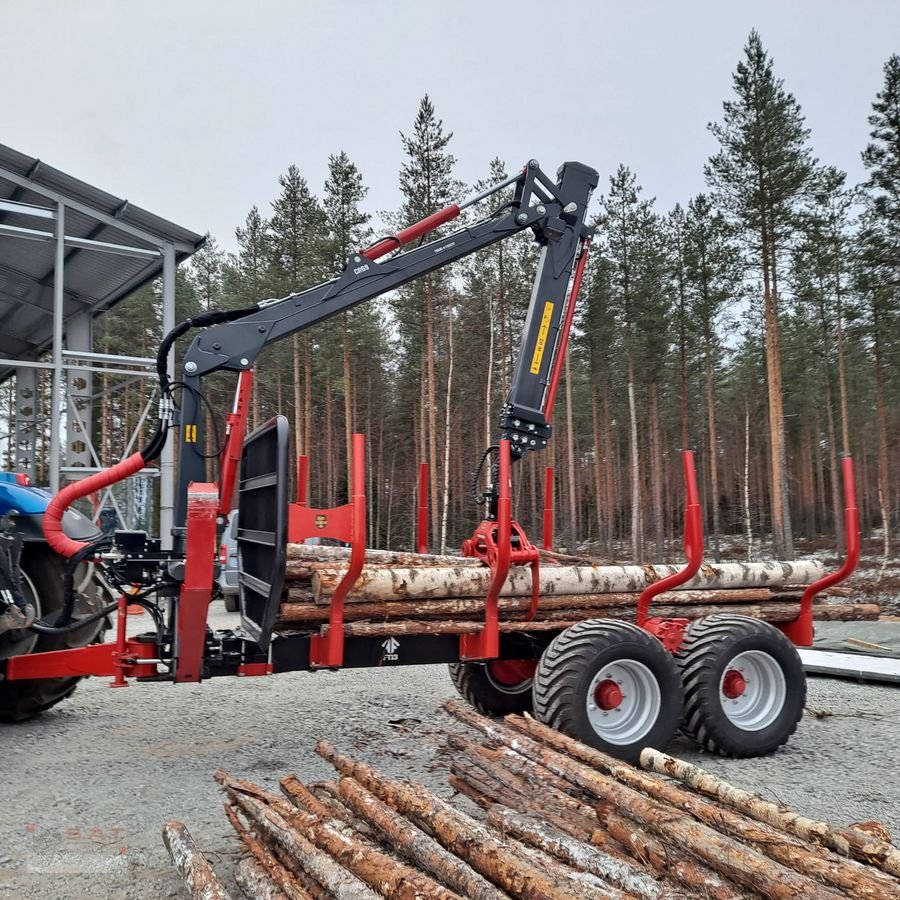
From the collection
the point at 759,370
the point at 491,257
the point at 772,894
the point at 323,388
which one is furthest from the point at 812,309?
the point at 772,894

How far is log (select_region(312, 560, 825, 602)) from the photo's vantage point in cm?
536

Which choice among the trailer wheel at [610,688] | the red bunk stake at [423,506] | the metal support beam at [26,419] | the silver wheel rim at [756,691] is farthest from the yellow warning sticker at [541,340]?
the metal support beam at [26,419]

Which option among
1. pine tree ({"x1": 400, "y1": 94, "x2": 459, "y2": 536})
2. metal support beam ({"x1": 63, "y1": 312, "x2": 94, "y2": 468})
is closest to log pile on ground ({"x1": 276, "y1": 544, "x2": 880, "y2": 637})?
metal support beam ({"x1": 63, "y1": 312, "x2": 94, "y2": 468})

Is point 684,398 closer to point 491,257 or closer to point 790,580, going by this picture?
point 491,257

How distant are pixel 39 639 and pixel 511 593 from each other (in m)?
3.56

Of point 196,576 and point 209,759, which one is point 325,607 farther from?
point 209,759

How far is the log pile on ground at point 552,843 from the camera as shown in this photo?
2.88m

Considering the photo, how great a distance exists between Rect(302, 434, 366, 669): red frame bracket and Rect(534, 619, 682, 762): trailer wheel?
1.42 m

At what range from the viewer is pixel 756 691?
620 cm

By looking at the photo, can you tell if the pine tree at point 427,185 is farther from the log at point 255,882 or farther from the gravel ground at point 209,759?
the log at point 255,882

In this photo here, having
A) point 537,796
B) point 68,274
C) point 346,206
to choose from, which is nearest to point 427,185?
point 346,206

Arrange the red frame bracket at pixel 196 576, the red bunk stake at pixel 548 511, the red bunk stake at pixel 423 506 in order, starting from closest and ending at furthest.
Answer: the red frame bracket at pixel 196 576 → the red bunk stake at pixel 423 506 → the red bunk stake at pixel 548 511

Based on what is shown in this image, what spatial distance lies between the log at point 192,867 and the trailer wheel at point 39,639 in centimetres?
282

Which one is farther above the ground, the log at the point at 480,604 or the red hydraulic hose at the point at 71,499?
the red hydraulic hose at the point at 71,499
